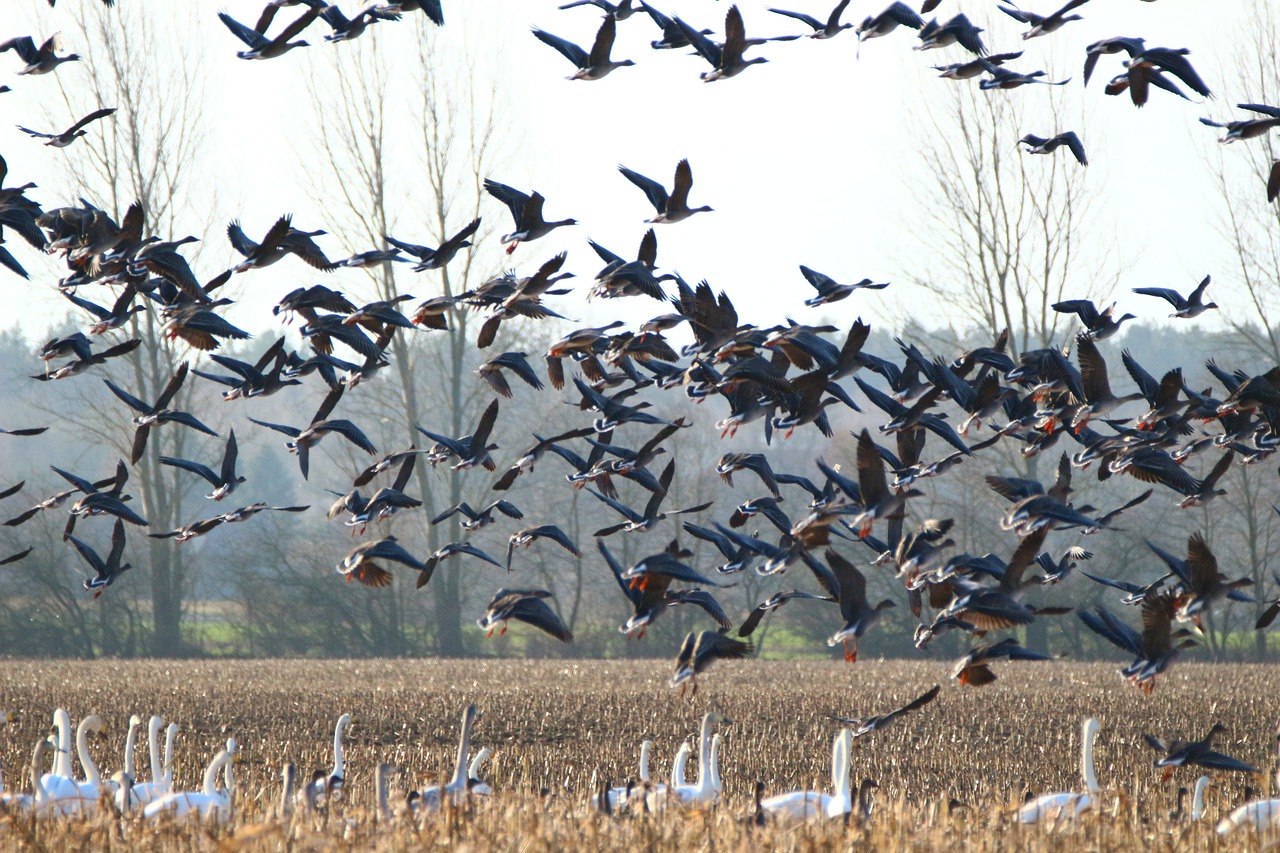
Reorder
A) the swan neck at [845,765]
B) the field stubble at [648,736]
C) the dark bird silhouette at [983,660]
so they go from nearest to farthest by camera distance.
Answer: the field stubble at [648,736] < the dark bird silhouette at [983,660] < the swan neck at [845,765]

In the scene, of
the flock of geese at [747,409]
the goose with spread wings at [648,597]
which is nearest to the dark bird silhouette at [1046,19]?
the flock of geese at [747,409]

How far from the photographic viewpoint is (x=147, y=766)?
40.6 feet

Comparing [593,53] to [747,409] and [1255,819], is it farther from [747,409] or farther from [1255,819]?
[1255,819]

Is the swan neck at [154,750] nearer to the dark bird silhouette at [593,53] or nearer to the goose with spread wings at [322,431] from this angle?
the goose with spread wings at [322,431]

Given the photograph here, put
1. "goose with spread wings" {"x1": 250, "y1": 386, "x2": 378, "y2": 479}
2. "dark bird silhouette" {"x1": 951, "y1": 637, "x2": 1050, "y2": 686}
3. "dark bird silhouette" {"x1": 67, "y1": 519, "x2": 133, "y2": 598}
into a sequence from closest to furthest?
1. "dark bird silhouette" {"x1": 951, "y1": 637, "x2": 1050, "y2": 686}
2. "goose with spread wings" {"x1": 250, "y1": 386, "x2": 378, "y2": 479}
3. "dark bird silhouette" {"x1": 67, "y1": 519, "x2": 133, "y2": 598}

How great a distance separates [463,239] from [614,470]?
187 cm

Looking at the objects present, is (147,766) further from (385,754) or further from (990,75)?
(990,75)

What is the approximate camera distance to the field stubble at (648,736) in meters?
6.55

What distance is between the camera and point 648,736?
13672 mm

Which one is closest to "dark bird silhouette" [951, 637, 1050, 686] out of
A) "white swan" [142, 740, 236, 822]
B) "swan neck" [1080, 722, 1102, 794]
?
"swan neck" [1080, 722, 1102, 794]

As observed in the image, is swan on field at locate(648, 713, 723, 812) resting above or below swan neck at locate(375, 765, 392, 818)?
below

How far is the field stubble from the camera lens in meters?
6.55

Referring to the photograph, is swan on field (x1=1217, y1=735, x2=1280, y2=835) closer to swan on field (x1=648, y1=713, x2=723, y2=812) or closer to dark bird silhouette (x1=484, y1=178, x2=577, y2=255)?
swan on field (x1=648, y1=713, x2=723, y2=812)

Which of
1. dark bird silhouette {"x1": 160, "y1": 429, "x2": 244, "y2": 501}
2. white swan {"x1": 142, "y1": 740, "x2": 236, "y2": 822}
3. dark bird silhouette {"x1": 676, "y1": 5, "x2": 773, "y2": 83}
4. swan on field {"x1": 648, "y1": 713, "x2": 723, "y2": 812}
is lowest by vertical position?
swan on field {"x1": 648, "y1": 713, "x2": 723, "y2": 812}
